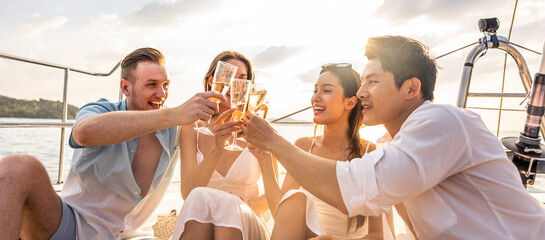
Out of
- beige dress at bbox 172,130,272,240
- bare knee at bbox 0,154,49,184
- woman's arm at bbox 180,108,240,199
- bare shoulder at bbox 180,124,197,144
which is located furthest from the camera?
bare shoulder at bbox 180,124,197,144

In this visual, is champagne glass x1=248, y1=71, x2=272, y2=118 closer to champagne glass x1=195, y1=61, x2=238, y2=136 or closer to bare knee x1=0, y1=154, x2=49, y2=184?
champagne glass x1=195, y1=61, x2=238, y2=136

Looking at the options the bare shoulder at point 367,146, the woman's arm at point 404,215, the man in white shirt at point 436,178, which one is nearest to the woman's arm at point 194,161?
the man in white shirt at point 436,178

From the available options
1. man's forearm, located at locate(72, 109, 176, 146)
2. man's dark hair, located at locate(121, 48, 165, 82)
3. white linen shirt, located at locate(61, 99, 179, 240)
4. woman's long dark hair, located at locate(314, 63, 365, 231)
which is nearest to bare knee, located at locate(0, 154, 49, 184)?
man's forearm, located at locate(72, 109, 176, 146)

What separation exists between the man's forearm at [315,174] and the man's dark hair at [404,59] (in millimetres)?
571

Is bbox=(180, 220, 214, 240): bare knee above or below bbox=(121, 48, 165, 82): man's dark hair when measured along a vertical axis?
below

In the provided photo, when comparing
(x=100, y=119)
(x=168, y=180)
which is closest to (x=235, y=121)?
(x=100, y=119)

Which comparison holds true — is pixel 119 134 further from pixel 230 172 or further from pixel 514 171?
pixel 514 171

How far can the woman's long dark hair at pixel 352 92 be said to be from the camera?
244 centimetres

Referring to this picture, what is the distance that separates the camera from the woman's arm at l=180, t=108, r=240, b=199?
6.52ft

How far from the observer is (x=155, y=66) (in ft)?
6.92

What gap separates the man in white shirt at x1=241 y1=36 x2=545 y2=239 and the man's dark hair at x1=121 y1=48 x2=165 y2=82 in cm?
109

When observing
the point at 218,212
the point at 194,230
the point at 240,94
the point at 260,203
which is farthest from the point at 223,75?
the point at 260,203

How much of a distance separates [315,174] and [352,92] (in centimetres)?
139

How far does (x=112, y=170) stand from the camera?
1868 mm
